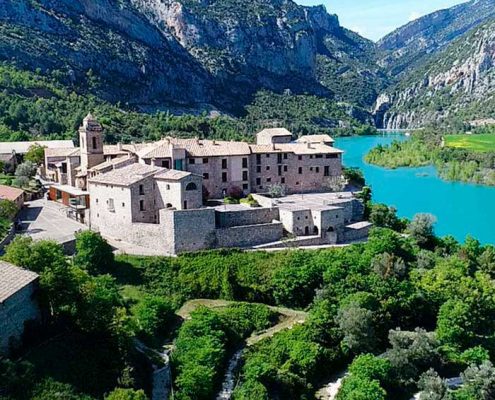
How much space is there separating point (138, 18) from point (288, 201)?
111m

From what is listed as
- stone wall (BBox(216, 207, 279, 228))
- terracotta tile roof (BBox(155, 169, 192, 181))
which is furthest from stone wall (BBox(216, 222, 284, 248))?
terracotta tile roof (BBox(155, 169, 192, 181))

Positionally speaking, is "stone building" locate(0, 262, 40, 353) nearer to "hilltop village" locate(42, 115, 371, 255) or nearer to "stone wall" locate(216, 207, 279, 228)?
"hilltop village" locate(42, 115, 371, 255)

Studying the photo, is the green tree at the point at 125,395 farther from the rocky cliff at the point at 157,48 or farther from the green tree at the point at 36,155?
the rocky cliff at the point at 157,48

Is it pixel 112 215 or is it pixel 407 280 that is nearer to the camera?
pixel 407 280

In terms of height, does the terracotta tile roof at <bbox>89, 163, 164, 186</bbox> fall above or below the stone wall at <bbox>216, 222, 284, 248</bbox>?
above

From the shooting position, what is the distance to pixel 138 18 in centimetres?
13975

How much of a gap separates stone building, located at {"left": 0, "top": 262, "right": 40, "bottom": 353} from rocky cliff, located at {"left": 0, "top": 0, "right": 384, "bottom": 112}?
3287 inches

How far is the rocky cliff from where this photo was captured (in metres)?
108

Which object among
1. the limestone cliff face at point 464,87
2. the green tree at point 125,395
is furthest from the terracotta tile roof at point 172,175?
the limestone cliff face at point 464,87

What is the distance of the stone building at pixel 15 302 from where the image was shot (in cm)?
2139

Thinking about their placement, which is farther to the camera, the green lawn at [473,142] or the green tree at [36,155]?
the green lawn at [473,142]

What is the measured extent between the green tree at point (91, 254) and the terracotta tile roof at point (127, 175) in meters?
4.70

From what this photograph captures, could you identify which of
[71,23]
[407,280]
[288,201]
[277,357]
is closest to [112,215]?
[288,201]

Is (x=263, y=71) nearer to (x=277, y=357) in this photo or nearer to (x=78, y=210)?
(x=78, y=210)
